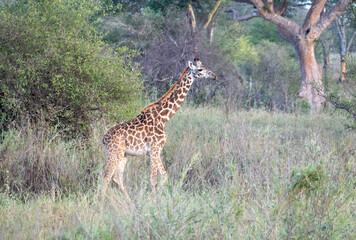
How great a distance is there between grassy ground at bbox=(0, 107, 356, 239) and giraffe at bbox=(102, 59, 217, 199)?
341 millimetres

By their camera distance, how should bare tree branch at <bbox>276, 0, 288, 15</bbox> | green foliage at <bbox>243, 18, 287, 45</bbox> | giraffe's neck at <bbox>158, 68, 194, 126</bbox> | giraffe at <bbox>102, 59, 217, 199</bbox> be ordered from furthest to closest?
1. green foliage at <bbox>243, 18, 287, 45</bbox>
2. bare tree branch at <bbox>276, 0, 288, 15</bbox>
3. giraffe's neck at <bbox>158, 68, 194, 126</bbox>
4. giraffe at <bbox>102, 59, 217, 199</bbox>

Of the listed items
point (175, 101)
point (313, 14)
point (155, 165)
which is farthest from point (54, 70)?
point (313, 14)

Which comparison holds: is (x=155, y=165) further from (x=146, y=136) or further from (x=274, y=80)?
(x=274, y=80)

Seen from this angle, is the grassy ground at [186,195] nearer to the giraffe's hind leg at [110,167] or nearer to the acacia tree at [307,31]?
the giraffe's hind leg at [110,167]

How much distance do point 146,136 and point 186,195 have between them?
1640mm

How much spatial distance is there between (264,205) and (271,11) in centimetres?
1280

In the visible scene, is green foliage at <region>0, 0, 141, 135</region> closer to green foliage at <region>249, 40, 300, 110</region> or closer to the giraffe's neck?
the giraffe's neck

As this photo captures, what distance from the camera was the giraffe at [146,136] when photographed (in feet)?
21.7

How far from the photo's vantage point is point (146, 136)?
272 inches

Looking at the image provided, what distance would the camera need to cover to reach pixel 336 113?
37.0 ft

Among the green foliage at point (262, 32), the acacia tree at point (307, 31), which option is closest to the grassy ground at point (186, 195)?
the acacia tree at point (307, 31)

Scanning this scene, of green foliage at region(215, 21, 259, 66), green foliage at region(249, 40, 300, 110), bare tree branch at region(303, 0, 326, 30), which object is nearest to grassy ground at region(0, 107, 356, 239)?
green foliage at region(249, 40, 300, 110)

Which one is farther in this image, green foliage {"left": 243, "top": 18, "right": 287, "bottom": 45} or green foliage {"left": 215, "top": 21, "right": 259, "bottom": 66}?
green foliage {"left": 243, "top": 18, "right": 287, "bottom": 45}

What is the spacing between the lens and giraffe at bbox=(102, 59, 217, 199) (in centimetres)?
661
